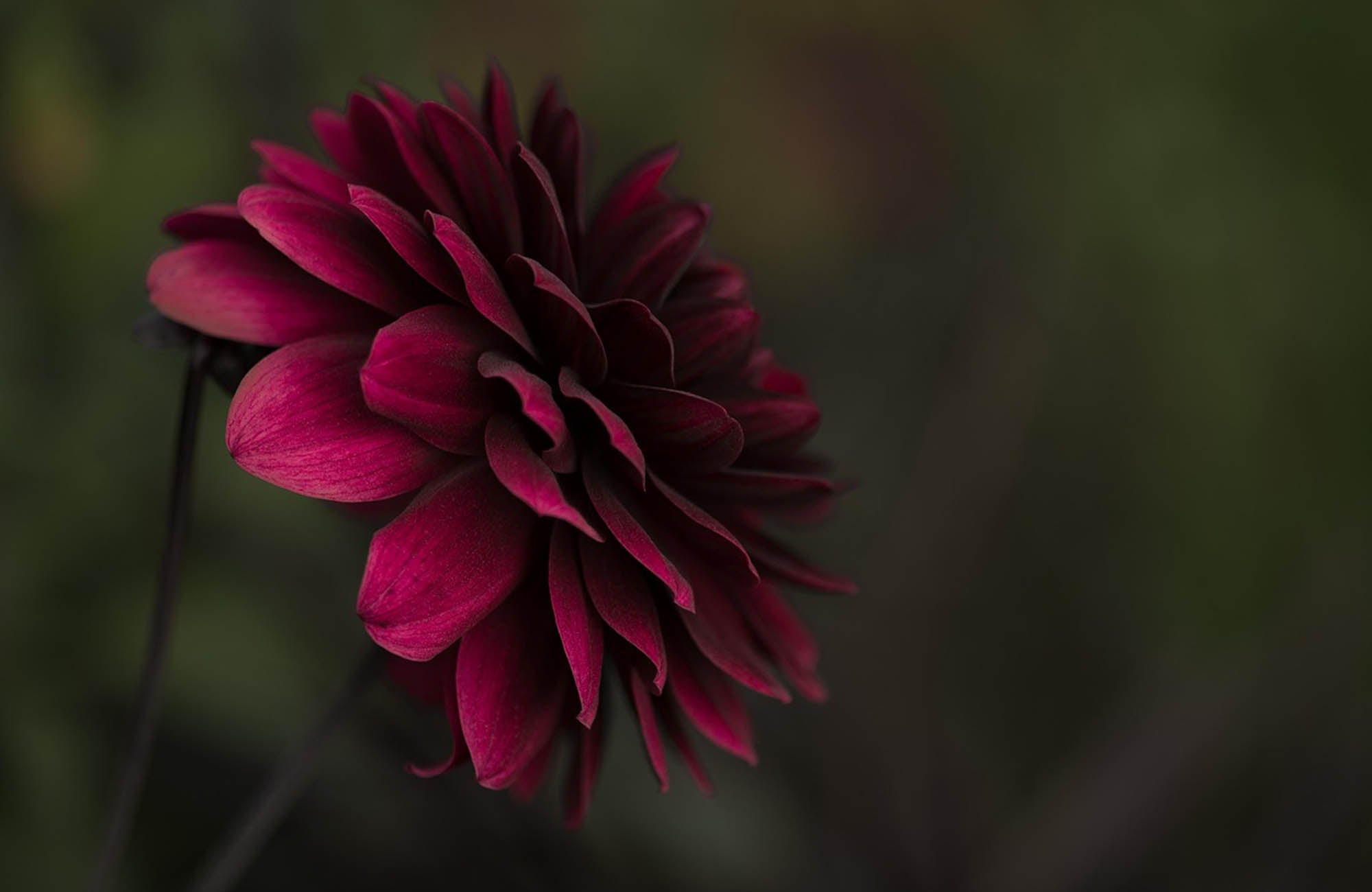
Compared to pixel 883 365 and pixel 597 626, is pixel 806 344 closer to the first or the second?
pixel 883 365

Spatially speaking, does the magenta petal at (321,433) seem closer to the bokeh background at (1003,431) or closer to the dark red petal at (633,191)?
the dark red petal at (633,191)

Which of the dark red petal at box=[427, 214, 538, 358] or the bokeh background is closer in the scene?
the dark red petal at box=[427, 214, 538, 358]

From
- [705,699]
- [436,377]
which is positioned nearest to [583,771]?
[705,699]

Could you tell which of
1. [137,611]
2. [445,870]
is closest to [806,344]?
[445,870]

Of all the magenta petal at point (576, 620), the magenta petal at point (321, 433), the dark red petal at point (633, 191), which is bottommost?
the magenta petal at point (576, 620)

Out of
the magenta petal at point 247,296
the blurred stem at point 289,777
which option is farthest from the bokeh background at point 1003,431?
the magenta petal at point 247,296

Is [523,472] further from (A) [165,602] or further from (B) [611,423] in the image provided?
(A) [165,602]

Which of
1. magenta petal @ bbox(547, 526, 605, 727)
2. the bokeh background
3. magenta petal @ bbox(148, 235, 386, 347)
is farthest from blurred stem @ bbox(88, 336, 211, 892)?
the bokeh background

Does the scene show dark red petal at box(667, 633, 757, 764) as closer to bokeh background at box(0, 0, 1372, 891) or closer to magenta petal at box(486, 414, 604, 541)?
magenta petal at box(486, 414, 604, 541)
